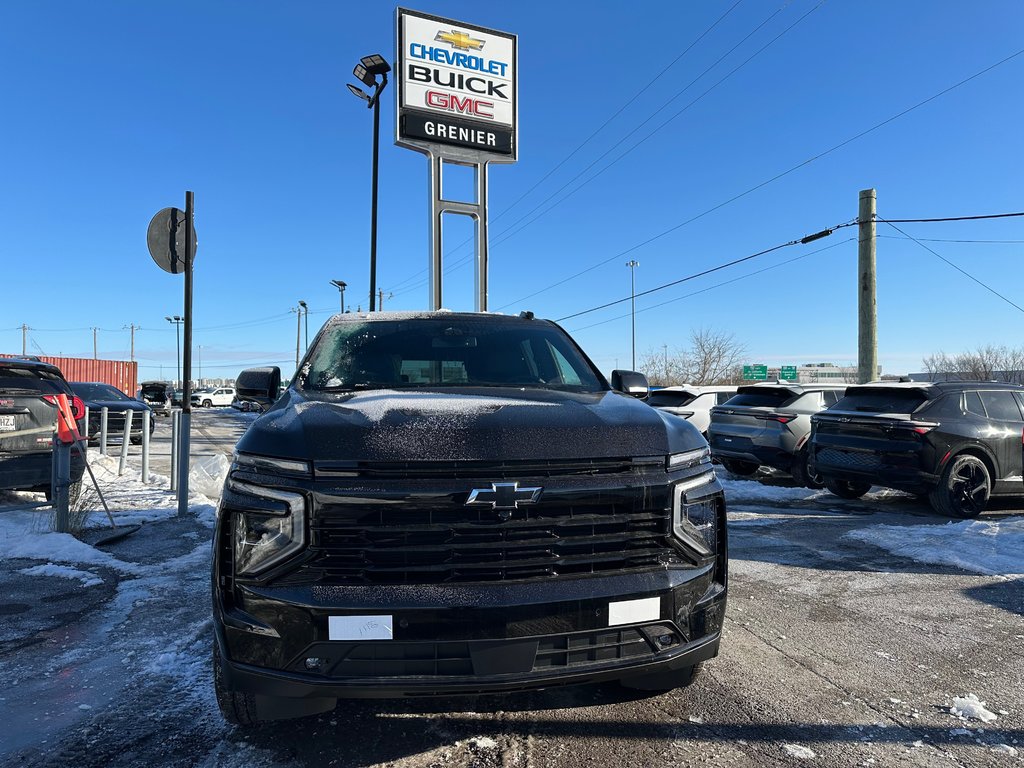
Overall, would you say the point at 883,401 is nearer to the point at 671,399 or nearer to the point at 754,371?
the point at 671,399

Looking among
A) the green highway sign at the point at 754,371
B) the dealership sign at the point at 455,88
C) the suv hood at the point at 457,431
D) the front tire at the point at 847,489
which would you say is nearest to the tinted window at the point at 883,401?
the front tire at the point at 847,489

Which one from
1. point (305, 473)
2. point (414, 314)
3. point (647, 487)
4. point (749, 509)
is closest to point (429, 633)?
point (305, 473)

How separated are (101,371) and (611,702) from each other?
43743mm

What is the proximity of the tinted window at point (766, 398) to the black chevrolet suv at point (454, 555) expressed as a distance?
26.7 feet

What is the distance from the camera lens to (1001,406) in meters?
8.00

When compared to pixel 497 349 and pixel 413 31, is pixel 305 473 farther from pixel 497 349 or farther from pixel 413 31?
pixel 413 31

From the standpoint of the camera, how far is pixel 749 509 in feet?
26.0

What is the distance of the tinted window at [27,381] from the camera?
22.1 feet

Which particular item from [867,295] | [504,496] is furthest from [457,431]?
[867,295]

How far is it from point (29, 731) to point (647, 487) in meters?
2.71

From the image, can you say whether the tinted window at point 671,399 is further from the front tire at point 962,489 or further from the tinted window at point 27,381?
the tinted window at point 27,381

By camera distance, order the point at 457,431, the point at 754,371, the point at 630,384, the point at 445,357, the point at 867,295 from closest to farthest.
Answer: the point at 457,431 → the point at 445,357 → the point at 630,384 → the point at 867,295 → the point at 754,371

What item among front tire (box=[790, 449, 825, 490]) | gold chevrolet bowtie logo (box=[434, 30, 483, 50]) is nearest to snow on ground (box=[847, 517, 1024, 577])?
front tire (box=[790, 449, 825, 490])

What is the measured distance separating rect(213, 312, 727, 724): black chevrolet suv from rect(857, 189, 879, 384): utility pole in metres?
15.0
